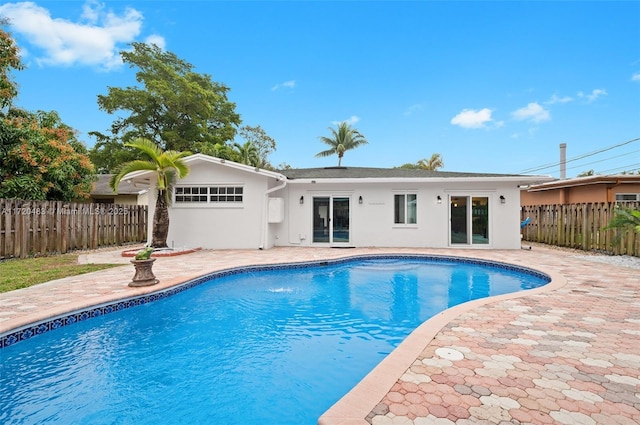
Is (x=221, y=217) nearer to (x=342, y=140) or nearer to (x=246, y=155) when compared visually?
(x=246, y=155)

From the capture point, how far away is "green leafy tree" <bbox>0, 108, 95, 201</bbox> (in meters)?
11.6

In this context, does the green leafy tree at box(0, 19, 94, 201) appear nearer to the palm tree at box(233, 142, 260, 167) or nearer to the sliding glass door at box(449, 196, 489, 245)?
the palm tree at box(233, 142, 260, 167)

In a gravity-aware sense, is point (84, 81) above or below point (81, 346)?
above

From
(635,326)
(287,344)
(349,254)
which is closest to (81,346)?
(287,344)

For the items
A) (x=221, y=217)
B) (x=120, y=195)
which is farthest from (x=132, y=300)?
(x=120, y=195)

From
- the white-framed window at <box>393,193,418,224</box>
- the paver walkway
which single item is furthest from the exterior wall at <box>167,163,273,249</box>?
the paver walkway

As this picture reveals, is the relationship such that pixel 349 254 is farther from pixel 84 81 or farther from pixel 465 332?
pixel 84 81

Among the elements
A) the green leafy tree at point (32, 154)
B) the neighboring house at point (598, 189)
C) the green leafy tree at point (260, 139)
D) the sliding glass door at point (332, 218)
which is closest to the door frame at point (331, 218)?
the sliding glass door at point (332, 218)

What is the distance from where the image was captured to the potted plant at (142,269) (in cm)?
634

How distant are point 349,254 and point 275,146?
95.7 ft

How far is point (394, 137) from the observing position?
2631 cm

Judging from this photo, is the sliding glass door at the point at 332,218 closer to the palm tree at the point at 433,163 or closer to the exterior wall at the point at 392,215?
the exterior wall at the point at 392,215

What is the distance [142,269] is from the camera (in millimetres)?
6434

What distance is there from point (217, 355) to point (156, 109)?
2648cm
